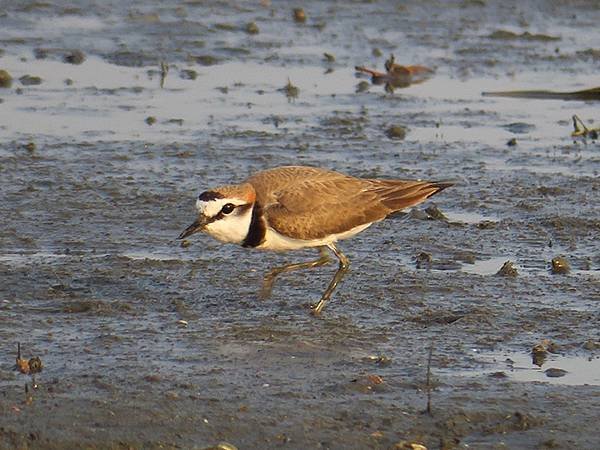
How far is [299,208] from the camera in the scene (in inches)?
353

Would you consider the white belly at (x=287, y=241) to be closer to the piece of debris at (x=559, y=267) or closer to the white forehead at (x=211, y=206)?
the white forehead at (x=211, y=206)

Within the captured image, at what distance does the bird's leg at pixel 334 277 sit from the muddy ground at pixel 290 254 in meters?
0.08

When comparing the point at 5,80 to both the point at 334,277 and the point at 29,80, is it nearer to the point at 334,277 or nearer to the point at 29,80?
the point at 29,80

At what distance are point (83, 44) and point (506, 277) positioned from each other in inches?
303

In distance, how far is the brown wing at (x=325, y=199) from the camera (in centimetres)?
895

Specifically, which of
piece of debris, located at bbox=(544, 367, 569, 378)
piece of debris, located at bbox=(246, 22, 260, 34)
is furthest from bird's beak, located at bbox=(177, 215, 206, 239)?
piece of debris, located at bbox=(246, 22, 260, 34)

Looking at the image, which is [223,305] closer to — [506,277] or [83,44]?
[506,277]

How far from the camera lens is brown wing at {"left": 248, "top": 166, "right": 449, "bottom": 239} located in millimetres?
8945

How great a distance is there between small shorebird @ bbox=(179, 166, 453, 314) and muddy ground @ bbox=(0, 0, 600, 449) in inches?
13.6

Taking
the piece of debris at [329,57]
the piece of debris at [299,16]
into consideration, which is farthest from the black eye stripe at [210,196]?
the piece of debris at [299,16]

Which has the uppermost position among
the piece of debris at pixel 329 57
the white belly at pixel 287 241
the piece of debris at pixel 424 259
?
the white belly at pixel 287 241

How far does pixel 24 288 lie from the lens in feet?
29.6

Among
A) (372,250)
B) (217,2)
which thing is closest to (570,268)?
(372,250)

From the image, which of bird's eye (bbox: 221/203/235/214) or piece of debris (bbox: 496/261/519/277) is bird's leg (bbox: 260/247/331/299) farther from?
piece of debris (bbox: 496/261/519/277)
